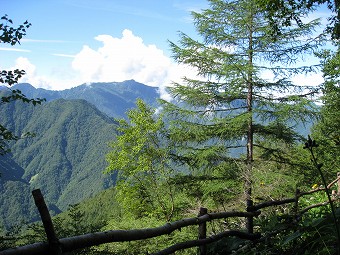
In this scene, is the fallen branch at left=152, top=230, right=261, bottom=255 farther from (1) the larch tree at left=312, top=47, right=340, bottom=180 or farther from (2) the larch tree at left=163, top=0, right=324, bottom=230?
(2) the larch tree at left=163, top=0, right=324, bottom=230

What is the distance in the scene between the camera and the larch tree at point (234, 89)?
36.2 feet

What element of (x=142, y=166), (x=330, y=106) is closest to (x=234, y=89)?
(x=330, y=106)

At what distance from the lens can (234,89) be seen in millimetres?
10812

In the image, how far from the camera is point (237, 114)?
11.4 meters

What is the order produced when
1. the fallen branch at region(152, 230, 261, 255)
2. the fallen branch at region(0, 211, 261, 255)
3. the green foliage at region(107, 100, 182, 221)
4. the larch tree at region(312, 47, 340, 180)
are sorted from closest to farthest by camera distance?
the fallen branch at region(0, 211, 261, 255) < the fallen branch at region(152, 230, 261, 255) < the larch tree at region(312, 47, 340, 180) < the green foliage at region(107, 100, 182, 221)

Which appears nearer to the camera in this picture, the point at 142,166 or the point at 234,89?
the point at 234,89

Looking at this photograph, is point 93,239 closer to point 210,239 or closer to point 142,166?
point 210,239

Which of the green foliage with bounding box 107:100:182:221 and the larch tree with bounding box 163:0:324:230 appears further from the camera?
the green foliage with bounding box 107:100:182:221

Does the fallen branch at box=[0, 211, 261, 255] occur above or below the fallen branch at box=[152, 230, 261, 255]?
above

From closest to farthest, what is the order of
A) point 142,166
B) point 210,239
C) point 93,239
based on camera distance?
point 93,239 < point 210,239 < point 142,166

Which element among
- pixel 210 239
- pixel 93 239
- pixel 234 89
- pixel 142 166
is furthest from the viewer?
pixel 142 166

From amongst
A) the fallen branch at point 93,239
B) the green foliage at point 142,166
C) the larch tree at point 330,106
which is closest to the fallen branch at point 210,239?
the fallen branch at point 93,239

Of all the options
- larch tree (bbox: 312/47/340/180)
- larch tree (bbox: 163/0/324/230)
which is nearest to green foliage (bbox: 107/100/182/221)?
larch tree (bbox: 163/0/324/230)

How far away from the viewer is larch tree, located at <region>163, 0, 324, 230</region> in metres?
11.0
